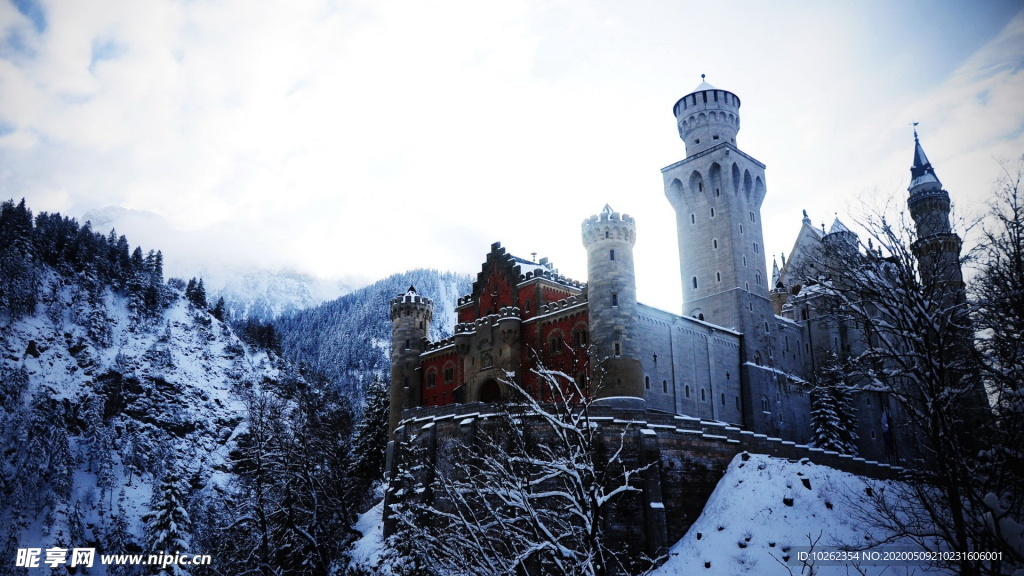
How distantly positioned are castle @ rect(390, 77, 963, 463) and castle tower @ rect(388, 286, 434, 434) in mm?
96

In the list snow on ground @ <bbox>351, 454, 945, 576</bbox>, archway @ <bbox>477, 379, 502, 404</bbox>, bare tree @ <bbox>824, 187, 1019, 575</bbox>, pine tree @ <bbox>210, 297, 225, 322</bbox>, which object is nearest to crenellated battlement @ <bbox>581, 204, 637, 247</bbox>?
archway @ <bbox>477, 379, 502, 404</bbox>

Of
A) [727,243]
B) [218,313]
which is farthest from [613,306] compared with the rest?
[218,313]

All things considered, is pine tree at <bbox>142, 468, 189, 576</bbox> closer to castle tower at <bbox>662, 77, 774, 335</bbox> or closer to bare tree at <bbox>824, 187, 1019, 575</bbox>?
bare tree at <bbox>824, 187, 1019, 575</bbox>

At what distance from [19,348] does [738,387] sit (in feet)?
320

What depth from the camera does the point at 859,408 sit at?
56.0 meters

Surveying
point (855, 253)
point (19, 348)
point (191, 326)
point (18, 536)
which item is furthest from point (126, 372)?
point (855, 253)

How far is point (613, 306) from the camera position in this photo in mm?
41312

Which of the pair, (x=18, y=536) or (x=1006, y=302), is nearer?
(x=1006, y=302)

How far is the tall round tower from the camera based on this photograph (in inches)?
2301

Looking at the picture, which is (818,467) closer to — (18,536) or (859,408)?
(859,408)

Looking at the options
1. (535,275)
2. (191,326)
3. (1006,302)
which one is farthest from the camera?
(191,326)

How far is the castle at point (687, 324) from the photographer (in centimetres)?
4222

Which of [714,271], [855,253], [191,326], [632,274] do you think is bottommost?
[855,253]

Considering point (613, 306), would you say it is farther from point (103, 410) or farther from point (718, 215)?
point (103, 410)
